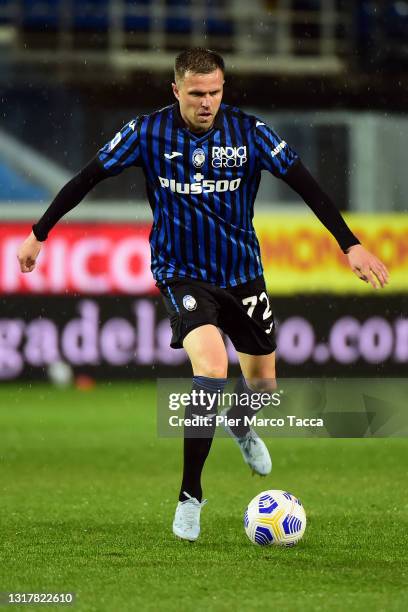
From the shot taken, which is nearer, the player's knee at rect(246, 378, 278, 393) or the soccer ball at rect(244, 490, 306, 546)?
the soccer ball at rect(244, 490, 306, 546)

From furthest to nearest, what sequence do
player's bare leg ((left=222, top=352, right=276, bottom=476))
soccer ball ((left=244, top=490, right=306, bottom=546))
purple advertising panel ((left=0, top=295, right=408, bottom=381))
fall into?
purple advertising panel ((left=0, top=295, right=408, bottom=381))
player's bare leg ((left=222, top=352, right=276, bottom=476))
soccer ball ((left=244, top=490, right=306, bottom=546))

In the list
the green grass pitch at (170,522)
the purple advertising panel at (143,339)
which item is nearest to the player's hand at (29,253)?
the green grass pitch at (170,522)

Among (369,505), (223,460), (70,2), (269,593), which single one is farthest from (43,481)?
(70,2)

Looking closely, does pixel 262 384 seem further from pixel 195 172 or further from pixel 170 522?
pixel 195 172

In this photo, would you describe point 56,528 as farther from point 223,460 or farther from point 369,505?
point 223,460

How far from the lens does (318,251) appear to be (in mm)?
13305

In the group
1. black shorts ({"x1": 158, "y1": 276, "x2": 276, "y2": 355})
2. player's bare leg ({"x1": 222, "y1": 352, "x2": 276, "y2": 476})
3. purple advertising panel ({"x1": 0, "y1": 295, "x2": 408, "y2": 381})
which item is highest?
black shorts ({"x1": 158, "y1": 276, "x2": 276, "y2": 355})

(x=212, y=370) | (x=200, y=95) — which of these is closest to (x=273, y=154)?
(x=200, y=95)

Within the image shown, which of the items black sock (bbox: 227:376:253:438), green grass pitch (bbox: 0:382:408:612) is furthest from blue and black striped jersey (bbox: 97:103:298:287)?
green grass pitch (bbox: 0:382:408:612)

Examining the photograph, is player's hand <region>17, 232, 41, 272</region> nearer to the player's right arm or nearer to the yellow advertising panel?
the player's right arm

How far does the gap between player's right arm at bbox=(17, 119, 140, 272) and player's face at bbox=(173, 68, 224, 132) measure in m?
0.30

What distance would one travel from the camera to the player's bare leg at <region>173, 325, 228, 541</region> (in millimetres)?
Result: 5375

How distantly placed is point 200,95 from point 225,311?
1.09 metres

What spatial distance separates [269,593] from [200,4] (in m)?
13.6
